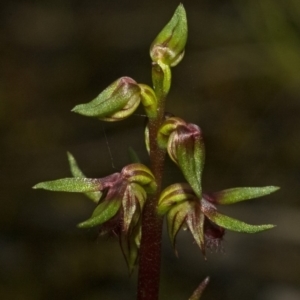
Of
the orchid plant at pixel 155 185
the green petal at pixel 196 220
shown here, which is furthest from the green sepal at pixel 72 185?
the green petal at pixel 196 220

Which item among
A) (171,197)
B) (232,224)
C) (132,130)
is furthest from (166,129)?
(132,130)

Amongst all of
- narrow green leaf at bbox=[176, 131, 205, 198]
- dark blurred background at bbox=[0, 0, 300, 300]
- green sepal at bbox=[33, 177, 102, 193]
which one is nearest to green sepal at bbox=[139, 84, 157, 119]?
narrow green leaf at bbox=[176, 131, 205, 198]

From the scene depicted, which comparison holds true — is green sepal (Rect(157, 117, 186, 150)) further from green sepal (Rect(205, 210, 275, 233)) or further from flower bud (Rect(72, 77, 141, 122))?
green sepal (Rect(205, 210, 275, 233))

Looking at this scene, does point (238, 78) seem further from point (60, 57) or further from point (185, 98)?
point (60, 57)

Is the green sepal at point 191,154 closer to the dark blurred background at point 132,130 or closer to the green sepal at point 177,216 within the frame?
the green sepal at point 177,216

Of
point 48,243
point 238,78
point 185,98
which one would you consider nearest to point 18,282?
point 48,243

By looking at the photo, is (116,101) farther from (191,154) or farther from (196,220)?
(196,220)
